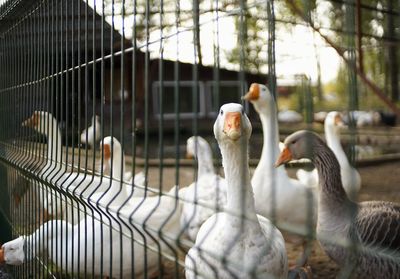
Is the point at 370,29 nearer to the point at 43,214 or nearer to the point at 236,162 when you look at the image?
the point at 236,162

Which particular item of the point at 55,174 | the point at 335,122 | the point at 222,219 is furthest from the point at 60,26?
the point at 335,122

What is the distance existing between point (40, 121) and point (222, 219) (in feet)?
5.67

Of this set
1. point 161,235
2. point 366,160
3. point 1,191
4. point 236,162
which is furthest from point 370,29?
point 366,160

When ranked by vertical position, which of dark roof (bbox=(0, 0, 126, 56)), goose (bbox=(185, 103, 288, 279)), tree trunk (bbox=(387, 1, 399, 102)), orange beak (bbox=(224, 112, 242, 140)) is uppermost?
dark roof (bbox=(0, 0, 126, 56))

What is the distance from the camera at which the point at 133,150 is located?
2287 mm

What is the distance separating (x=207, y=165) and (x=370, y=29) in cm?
239

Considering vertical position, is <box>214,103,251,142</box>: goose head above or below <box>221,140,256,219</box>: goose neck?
above

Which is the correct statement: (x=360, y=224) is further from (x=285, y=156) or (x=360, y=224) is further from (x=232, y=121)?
(x=232, y=121)

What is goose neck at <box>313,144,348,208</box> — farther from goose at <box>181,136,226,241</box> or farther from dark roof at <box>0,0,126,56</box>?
dark roof at <box>0,0,126,56</box>

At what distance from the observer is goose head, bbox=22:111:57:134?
369 cm

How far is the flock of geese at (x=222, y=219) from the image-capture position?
229cm

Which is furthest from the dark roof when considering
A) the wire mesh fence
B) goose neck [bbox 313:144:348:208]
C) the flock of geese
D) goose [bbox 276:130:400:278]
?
goose neck [bbox 313:144:348:208]

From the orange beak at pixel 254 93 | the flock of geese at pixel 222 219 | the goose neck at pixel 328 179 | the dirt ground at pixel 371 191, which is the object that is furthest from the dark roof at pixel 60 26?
the dirt ground at pixel 371 191

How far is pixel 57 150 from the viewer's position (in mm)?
3465
